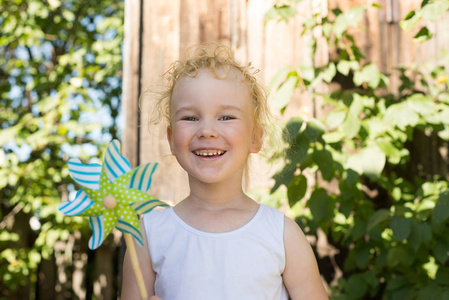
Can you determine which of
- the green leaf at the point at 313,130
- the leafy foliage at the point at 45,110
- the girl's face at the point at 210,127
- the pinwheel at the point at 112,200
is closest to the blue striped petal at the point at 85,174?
the pinwheel at the point at 112,200

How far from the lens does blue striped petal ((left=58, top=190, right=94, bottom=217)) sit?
3.57ft

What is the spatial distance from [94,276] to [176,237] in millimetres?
3253

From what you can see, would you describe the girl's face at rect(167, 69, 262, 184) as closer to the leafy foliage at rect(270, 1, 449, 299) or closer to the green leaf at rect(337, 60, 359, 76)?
the leafy foliage at rect(270, 1, 449, 299)

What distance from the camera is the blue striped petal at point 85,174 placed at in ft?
3.68

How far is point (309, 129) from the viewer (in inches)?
77.2

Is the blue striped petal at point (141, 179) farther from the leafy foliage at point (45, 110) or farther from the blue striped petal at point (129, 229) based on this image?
the leafy foliage at point (45, 110)

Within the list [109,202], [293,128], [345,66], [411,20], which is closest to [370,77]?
[345,66]

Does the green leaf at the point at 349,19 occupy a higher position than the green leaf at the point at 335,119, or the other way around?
the green leaf at the point at 349,19

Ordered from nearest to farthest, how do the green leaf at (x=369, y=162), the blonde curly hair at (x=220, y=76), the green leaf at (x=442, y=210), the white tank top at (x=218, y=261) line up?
1. the white tank top at (x=218, y=261)
2. the blonde curly hair at (x=220, y=76)
3. the green leaf at (x=442, y=210)
4. the green leaf at (x=369, y=162)

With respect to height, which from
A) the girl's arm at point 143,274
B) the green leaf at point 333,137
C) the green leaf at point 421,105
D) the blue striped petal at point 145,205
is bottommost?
the girl's arm at point 143,274

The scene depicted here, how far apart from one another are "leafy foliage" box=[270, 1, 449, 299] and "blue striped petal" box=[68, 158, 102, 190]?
91 centimetres

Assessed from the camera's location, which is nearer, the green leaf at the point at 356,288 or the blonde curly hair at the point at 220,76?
the blonde curly hair at the point at 220,76

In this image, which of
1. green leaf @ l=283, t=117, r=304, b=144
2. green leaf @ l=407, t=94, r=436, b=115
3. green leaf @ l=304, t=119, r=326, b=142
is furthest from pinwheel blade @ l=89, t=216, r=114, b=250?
green leaf @ l=407, t=94, r=436, b=115

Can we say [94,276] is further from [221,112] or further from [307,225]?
[221,112]
